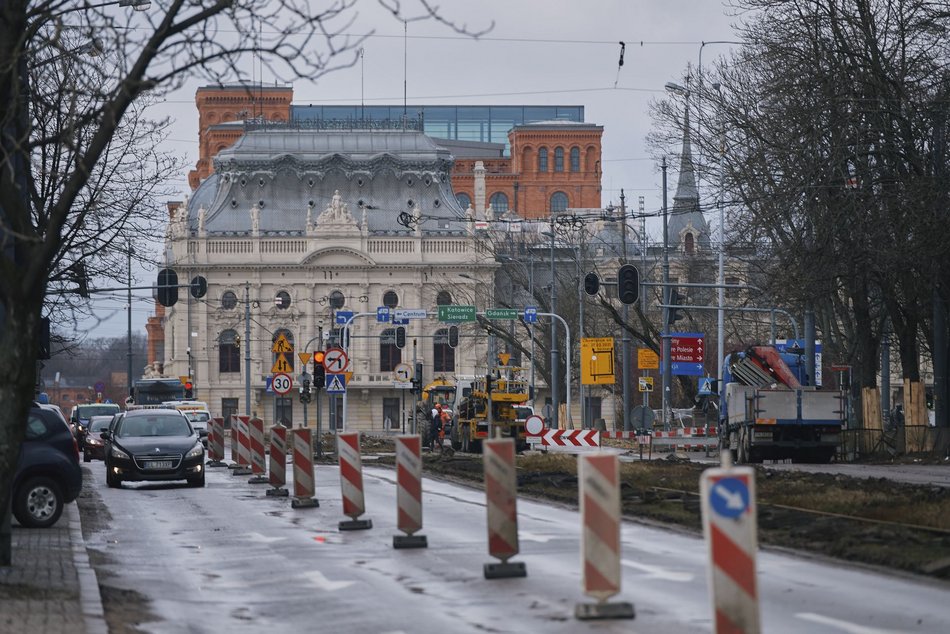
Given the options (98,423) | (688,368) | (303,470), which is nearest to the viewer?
(303,470)

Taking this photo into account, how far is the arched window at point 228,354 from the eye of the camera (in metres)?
127

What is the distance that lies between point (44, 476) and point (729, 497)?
569 inches

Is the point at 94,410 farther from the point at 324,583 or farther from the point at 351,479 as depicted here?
the point at 324,583

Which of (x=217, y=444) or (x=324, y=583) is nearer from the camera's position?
(x=324, y=583)

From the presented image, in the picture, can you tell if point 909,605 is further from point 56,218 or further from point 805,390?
point 805,390

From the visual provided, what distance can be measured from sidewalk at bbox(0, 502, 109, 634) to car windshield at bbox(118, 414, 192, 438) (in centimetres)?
1396

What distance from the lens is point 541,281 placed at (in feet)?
365

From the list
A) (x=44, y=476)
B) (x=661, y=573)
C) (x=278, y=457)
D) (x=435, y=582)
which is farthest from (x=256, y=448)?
(x=661, y=573)

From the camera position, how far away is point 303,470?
25.1 meters

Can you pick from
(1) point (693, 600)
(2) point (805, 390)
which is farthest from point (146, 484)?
(1) point (693, 600)

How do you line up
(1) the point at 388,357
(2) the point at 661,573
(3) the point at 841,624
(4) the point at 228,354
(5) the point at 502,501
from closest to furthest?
(3) the point at 841,624 < (2) the point at 661,573 < (5) the point at 502,501 < (4) the point at 228,354 < (1) the point at 388,357

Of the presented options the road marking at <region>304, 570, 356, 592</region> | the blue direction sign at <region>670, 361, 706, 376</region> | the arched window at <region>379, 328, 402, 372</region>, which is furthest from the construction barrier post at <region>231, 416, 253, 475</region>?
the arched window at <region>379, 328, 402, 372</region>

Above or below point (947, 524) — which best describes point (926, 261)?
above

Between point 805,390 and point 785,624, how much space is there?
95.9 feet
